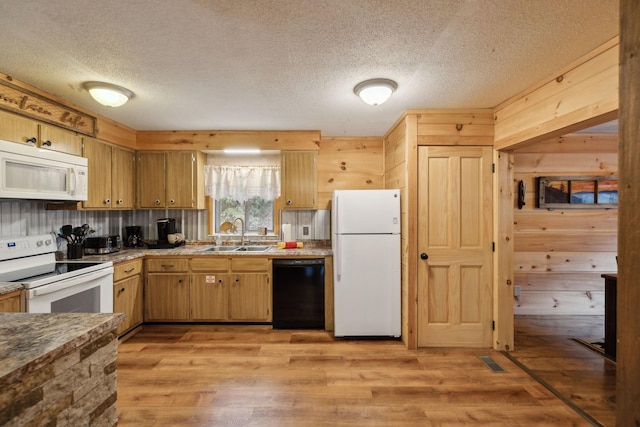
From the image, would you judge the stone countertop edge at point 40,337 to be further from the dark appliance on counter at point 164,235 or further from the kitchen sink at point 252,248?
the dark appliance on counter at point 164,235

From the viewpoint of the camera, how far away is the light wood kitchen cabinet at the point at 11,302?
177 centimetres

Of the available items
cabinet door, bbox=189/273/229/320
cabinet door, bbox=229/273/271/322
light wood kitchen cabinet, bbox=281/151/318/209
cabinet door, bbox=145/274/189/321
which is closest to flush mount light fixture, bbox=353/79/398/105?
light wood kitchen cabinet, bbox=281/151/318/209

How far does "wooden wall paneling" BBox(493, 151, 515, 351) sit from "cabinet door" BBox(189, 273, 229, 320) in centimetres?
277

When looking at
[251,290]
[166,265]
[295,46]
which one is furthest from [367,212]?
[166,265]

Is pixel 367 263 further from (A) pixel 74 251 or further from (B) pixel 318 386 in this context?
(A) pixel 74 251

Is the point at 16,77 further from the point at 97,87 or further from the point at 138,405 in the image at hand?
the point at 138,405

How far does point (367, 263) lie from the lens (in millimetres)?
2967

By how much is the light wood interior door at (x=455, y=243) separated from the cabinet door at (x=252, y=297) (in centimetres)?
163

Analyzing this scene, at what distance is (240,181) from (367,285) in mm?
2081

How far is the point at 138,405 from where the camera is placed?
6.50 ft

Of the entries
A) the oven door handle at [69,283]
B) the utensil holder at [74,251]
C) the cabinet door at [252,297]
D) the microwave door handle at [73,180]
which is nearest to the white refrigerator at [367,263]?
the cabinet door at [252,297]

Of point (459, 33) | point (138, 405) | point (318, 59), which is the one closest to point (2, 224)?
point (138, 405)

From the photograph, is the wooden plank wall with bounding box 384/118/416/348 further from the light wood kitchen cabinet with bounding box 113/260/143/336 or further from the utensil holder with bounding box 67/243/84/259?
the utensil holder with bounding box 67/243/84/259

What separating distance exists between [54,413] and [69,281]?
1.74 metres
